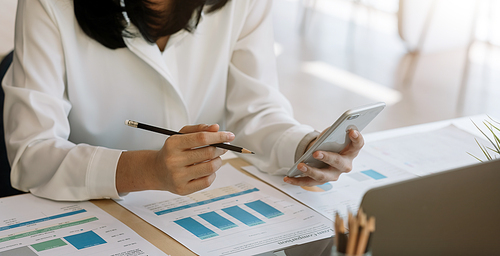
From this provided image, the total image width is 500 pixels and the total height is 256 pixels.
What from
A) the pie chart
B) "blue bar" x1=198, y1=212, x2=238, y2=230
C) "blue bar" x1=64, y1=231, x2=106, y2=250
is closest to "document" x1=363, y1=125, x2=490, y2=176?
the pie chart

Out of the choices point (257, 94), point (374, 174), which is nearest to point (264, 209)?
point (374, 174)

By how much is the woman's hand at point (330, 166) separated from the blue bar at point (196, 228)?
0.77ft

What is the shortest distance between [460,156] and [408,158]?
0.44ft

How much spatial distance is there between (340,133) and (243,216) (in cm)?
24

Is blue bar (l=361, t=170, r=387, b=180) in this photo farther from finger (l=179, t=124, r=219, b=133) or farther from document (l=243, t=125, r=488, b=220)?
finger (l=179, t=124, r=219, b=133)

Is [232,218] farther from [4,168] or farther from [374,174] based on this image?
[4,168]

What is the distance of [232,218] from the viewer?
974mm

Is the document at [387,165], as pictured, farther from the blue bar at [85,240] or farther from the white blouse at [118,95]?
the blue bar at [85,240]

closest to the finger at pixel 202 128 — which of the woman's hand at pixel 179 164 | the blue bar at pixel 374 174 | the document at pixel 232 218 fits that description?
the woman's hand at pixel 179 164

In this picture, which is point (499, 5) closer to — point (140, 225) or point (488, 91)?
point (488, 91)

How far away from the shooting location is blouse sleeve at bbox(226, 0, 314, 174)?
4.25 ft

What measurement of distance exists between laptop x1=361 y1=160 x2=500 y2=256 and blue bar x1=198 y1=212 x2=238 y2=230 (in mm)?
401

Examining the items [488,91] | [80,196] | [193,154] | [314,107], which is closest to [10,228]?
[80,196]

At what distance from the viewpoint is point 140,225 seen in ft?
3.06
